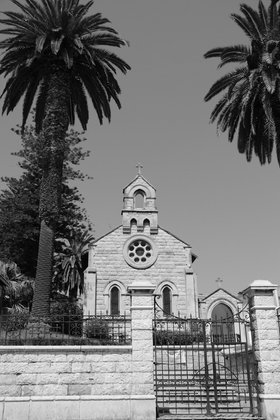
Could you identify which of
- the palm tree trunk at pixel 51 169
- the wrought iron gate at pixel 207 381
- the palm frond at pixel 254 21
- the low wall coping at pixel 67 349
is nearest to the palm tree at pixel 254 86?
the palm frond at pixel 254 21

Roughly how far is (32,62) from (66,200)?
18.6 metres

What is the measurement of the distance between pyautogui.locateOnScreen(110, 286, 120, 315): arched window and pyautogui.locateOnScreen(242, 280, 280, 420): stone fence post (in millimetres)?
20110

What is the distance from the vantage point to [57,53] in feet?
59.7

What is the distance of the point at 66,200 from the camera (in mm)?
36344

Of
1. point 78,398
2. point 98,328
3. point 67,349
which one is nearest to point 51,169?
point 98,328

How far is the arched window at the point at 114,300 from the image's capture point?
101 ft

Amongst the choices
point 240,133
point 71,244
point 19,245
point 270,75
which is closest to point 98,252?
point 71,244

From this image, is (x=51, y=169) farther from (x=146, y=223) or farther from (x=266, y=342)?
(x=146, y=223)

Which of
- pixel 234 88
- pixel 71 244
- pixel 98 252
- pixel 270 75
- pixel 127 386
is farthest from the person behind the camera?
pixel 71 244

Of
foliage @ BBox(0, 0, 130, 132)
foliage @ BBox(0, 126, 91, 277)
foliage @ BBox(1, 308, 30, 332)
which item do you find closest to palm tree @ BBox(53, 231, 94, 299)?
foliage @ BBox(0, 126, 91, 277)

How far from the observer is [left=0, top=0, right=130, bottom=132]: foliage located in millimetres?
18086

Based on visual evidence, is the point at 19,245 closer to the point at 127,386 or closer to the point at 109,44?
the point at 109,44

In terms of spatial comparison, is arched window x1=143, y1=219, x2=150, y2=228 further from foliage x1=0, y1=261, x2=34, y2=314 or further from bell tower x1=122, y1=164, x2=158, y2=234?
foliage x1=0, y1=261, x2=34, y2=314

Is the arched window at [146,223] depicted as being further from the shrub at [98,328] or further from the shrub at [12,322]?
the shrub at [98,328]
